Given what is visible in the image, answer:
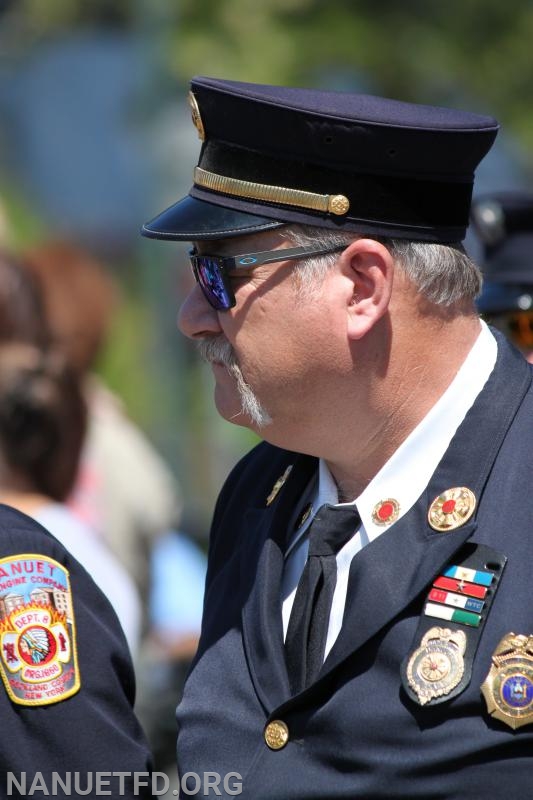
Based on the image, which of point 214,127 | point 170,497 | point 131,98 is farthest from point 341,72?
point 214,127

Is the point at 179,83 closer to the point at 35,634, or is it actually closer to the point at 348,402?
the point at 348,402

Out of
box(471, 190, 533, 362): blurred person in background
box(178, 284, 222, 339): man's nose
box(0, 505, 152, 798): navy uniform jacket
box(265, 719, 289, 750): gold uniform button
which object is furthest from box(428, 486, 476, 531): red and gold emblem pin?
box(471, 190, 533, 362): blurred person in background

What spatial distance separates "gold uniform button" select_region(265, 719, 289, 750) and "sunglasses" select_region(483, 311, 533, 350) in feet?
5.72

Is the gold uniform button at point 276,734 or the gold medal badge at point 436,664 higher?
the gold medal badge at point 436,664

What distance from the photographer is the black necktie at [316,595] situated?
2273mm

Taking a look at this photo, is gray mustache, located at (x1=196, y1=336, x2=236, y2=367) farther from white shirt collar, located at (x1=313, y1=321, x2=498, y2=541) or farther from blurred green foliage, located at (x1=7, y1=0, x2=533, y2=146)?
blurred green foliage, located at (x1=7, y1=0, x2=533, y2=146)

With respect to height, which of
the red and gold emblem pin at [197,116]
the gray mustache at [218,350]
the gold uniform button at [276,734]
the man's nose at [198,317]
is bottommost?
the gold uniform button at [276,734]

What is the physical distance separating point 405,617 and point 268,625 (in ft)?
1.05

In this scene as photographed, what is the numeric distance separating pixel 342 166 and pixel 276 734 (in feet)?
3.30

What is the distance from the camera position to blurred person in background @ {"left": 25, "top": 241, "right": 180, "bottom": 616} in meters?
5.15

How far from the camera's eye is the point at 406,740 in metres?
2.04

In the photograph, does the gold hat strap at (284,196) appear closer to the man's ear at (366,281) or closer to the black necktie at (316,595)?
the man's ear at (366,281)

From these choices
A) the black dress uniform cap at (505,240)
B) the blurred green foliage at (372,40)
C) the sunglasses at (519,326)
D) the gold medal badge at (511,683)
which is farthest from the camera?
the blurred green foliage at (372,40)

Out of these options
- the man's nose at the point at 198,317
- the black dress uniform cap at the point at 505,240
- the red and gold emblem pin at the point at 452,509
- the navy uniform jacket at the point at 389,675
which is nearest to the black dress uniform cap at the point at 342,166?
the man's nose at the point at 198,317
